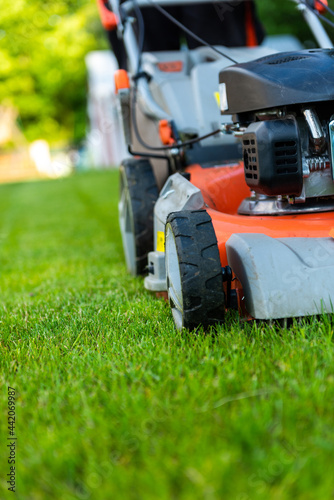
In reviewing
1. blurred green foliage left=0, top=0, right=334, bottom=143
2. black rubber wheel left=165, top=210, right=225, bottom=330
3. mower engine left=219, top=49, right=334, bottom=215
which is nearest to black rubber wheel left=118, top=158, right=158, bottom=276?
mower engine left=219, top=49, right=334, bottom=215

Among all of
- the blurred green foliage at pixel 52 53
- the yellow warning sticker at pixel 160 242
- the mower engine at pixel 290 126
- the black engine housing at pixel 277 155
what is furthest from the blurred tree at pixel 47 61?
the black engine housing at pixel 277 155

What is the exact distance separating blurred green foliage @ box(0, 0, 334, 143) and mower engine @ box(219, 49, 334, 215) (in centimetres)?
269

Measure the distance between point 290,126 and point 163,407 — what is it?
3.42ft

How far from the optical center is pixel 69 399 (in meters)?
1.63

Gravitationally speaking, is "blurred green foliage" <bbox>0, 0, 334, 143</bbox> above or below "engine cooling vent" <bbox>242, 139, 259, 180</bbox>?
above

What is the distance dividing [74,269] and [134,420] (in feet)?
8.83

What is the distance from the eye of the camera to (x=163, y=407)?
1491 millimetres

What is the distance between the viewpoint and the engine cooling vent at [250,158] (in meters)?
2.13

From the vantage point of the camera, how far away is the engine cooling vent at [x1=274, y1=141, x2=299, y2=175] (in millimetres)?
2080

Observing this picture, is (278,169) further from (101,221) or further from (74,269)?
(101,221)

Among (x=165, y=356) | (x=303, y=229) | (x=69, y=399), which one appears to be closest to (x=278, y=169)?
(x=303, y=229)

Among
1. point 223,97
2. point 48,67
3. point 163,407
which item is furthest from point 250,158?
point 48,67

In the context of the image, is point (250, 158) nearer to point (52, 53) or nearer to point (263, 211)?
point (263, 211)

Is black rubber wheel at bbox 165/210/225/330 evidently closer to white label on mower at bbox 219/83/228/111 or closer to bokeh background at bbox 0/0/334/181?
white label on mower at bbox 219/83/228/111
